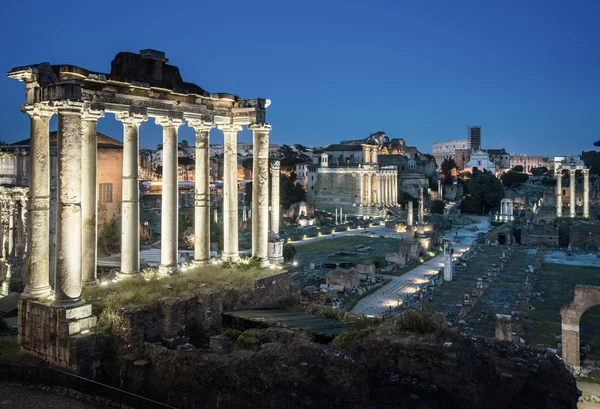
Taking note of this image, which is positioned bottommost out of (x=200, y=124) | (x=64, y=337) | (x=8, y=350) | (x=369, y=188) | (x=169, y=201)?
(x=8, y=350)

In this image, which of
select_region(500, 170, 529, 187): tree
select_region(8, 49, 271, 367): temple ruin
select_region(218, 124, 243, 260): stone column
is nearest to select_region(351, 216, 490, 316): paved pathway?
select_region(218, 124, 243, 260): stone column

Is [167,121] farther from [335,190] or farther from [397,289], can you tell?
[335,190]

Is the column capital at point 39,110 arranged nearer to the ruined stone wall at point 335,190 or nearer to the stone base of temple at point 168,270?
the stone base of temple at point 168,270

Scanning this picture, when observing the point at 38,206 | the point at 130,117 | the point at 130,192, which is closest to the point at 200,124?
the point at 130,117

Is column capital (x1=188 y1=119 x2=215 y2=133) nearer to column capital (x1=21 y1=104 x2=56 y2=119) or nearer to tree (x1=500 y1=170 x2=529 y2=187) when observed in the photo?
column capital (x1=21 y1=104 x2=56 y2=119)

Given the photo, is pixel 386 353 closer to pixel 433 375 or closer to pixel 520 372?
pixel 433 375

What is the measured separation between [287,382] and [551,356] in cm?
517

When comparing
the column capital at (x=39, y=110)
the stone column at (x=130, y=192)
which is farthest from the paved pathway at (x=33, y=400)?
the column capital at (x=39, y=110)

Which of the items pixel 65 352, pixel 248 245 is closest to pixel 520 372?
pixel 65 352

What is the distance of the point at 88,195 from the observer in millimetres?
12562

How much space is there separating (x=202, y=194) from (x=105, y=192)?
22.6 meters

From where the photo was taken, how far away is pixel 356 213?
274 feet

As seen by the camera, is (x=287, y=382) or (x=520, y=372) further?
(x=520, y=372)

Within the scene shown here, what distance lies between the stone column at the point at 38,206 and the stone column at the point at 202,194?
15.8ft
